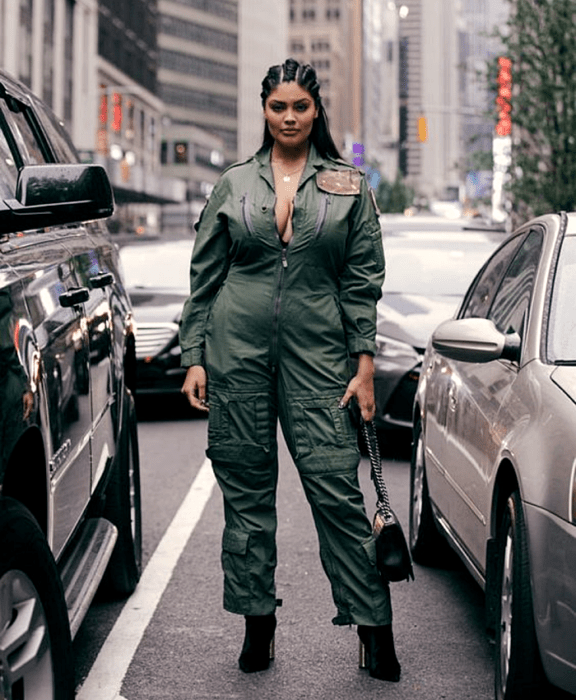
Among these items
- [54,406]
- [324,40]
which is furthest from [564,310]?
[324,40]

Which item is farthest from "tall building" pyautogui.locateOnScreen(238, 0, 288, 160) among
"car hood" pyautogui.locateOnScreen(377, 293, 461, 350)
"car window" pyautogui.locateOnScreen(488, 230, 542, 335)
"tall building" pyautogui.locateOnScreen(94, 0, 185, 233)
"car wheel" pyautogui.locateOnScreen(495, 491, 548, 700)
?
"car wheel" pyautogui.locateOnScreen(495, 491, 548, 700)

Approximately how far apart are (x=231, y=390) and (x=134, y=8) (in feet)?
296

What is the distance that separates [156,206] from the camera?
115125 millimetres

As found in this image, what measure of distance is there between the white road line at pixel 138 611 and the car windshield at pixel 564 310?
168cm

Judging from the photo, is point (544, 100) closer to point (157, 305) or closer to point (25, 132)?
point (157, 305)

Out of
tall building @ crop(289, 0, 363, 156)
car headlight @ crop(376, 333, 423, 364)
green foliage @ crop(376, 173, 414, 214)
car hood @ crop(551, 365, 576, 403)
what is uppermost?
tall building @ crop(289, 0, 363, 156)

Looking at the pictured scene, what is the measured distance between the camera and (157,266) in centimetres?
1466

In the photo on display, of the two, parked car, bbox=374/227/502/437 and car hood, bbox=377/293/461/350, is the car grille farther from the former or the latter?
car hood, bbox=377/293/461/350

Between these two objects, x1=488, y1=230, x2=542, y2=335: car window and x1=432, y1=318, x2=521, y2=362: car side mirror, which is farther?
x1=488, y1=230, x2=542, y2=335: car window

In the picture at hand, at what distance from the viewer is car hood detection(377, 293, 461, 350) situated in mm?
9961

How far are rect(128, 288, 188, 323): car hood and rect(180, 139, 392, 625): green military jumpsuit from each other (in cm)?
767

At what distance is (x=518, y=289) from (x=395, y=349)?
15.7 feet

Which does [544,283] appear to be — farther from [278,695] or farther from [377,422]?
[377,422]

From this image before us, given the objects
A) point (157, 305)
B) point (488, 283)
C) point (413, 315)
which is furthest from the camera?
point (157, 305)
